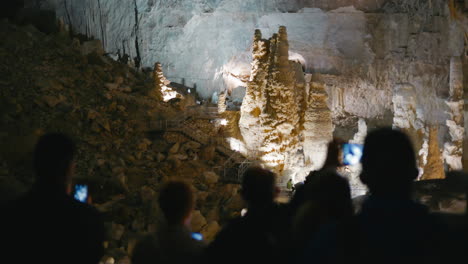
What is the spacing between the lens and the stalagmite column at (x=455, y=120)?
14727 mm

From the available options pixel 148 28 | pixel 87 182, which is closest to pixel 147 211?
pixel 87 182

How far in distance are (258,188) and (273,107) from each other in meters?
10.3

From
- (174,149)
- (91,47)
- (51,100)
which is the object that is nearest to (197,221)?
(174,149)

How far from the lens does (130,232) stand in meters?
7.69

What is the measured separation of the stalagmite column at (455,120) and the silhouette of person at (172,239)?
14422 mm

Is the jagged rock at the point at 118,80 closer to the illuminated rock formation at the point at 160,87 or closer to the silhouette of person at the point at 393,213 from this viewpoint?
the illuminated rock formation at the point at 160,87

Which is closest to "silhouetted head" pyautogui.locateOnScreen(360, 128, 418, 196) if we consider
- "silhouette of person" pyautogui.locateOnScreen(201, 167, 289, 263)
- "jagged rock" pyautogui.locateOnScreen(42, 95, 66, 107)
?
"silhouette of person" pyautogui.locateOnScreen(201, 167, 289, 263)

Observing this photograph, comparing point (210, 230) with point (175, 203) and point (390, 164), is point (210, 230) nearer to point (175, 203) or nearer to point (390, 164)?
point (175, 203)

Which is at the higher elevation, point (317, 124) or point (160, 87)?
point (160, 87)

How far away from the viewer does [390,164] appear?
1.88 metres

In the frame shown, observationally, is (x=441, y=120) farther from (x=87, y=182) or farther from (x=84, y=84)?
(x=87, y=182)

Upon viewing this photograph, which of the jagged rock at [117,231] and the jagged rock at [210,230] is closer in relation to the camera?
the jagged rock at [117,231]

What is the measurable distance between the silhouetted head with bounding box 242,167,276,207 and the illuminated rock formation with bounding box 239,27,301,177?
10191 millimetres

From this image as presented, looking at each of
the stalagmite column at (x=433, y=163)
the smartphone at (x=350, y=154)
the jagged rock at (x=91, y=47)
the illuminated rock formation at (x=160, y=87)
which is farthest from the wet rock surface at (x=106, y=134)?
the stalagmite column at (x=433, y=163)
